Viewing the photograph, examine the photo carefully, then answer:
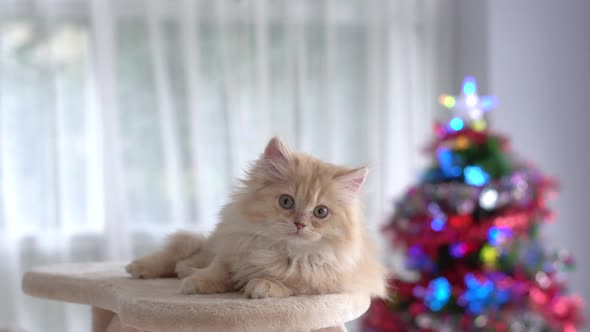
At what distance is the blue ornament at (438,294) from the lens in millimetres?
3055

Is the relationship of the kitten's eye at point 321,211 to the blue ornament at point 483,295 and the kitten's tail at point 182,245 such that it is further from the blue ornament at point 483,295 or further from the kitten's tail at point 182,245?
the blue ornament at point 483,295

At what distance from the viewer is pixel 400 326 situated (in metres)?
3.20

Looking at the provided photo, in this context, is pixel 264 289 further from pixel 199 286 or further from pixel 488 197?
pixel 488 197

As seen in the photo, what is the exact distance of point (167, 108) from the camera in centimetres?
346

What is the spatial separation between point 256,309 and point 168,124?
236 centimetres

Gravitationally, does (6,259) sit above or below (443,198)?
below

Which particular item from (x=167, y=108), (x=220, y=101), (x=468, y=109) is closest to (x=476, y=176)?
(x=468, y=109)

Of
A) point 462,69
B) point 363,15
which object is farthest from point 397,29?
point 462,69

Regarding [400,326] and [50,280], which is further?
[400,326]

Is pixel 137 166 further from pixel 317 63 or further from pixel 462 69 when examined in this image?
pixel 462 69

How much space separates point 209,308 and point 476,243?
2053 mm

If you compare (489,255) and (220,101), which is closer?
(489,255)

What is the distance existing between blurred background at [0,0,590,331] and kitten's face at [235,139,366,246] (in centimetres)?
191

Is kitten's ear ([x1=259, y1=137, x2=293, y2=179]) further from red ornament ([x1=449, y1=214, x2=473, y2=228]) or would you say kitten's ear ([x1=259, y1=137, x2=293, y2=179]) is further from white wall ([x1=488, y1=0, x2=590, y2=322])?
white wall ([x1=488, y1=0, x2=590, y2=322])
